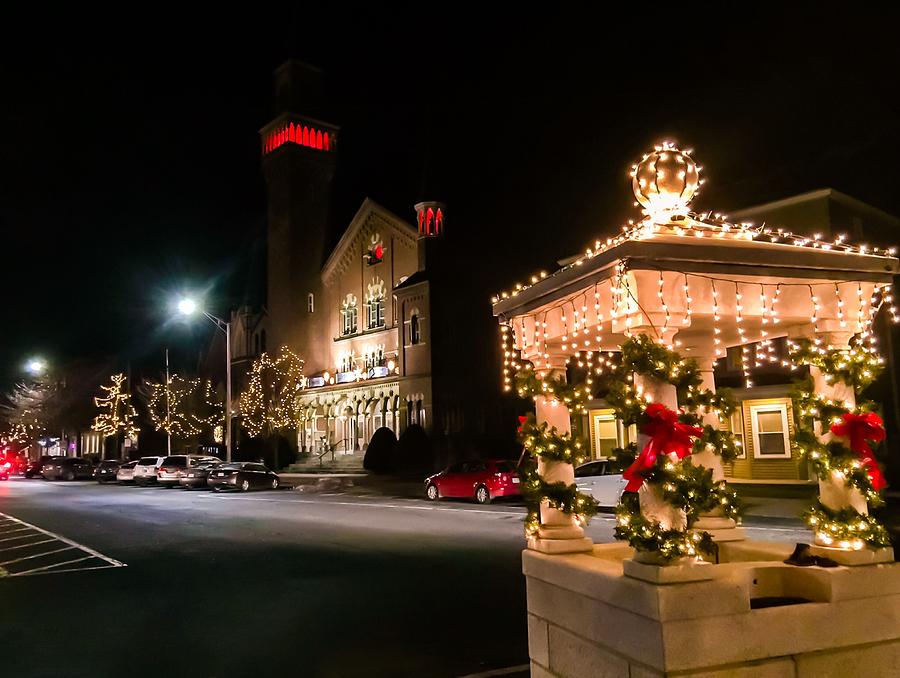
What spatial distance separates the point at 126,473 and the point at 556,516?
4356cm

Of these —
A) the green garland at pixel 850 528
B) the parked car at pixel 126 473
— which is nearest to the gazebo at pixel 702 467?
the green garland at pixel 850 528

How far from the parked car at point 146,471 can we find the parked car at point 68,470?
1056cm

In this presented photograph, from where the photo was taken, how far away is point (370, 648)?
7668 millimetres

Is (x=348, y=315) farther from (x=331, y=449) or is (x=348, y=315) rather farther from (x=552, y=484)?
(x=552, y=484)

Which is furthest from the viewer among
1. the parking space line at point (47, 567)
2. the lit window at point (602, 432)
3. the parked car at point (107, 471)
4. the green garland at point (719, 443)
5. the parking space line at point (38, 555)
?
the parked car at point (107, 471)

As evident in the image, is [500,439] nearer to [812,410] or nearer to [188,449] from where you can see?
[188,449]

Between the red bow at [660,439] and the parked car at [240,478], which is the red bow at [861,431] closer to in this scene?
the red bow at [660,439]

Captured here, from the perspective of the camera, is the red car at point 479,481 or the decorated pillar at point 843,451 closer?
the decorated pillar at point 843,451

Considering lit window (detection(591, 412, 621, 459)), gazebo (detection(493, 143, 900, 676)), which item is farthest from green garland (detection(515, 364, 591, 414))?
lit window (detection(591, 412, 621, 459))

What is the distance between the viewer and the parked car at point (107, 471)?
48.5 m

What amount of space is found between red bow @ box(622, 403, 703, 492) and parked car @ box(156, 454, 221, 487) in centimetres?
3723

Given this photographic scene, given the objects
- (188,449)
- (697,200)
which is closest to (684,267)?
(697,200)

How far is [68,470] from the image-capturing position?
166 ft

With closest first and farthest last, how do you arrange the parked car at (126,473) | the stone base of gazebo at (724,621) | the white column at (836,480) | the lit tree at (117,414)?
the stone base of gazebo at (724,621), the white column at (836,480), the parked car at (126,473), the lit tree at (117,414)
